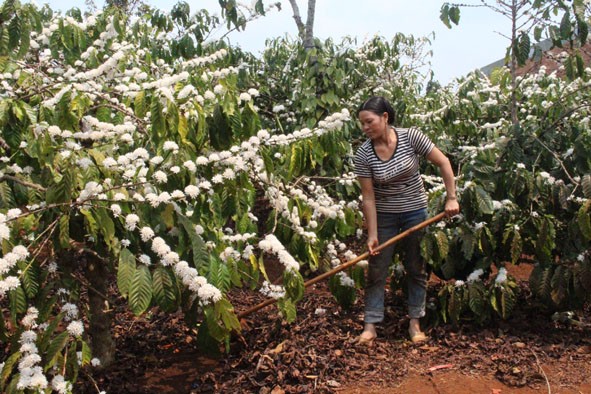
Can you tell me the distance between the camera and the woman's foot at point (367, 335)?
3.72 m

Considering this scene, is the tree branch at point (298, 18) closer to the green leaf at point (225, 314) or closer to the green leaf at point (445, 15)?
the green leaf at point (445, 15)

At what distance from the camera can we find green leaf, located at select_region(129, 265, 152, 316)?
230cm

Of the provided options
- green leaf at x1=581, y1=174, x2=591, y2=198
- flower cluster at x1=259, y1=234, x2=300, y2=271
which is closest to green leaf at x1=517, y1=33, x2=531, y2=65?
green leaf at x1=581, y1=174, x2=591, y2=198

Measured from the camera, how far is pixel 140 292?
233 centimetres

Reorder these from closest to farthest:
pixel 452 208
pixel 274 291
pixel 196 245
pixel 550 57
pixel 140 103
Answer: pixel 196 245, pixel 140 103, pixel 274 291, pixel 452 208, pixel 550 57

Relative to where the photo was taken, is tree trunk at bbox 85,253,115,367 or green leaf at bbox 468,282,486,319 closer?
tree trunk at bbox 85,253,115,367

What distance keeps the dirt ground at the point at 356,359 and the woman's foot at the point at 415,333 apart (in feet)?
0.14

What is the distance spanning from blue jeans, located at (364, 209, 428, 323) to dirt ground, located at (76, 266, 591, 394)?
201 millimetres

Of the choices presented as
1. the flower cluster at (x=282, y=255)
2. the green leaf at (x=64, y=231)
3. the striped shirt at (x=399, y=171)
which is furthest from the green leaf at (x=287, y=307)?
the green leaf at (x=64, y=231)

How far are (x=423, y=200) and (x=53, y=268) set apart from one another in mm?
2151

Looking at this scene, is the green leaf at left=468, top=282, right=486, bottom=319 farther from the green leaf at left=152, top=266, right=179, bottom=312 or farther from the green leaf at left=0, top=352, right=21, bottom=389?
the green leaf at left=0, top=352, right=21, bottom=389

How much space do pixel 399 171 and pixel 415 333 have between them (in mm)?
1057

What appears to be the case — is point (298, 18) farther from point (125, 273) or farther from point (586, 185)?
point (125, 273)

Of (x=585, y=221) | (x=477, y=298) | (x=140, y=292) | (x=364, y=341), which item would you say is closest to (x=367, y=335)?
(x=364, y=341)
